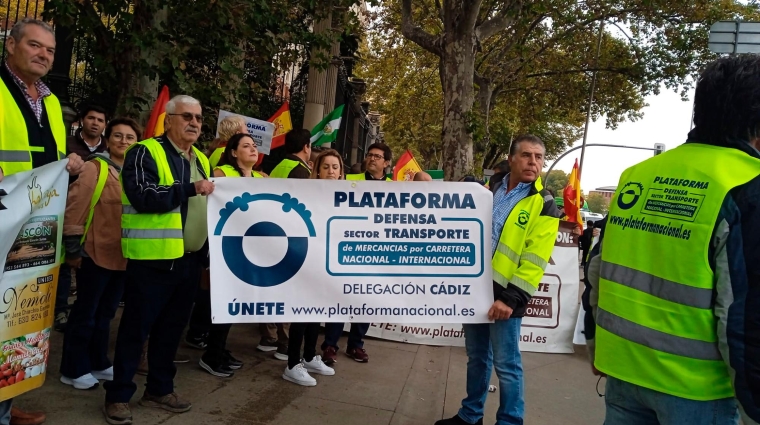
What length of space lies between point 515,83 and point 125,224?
22.2 metres

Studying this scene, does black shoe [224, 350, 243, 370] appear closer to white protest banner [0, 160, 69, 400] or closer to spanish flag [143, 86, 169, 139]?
white protest banner [0, 160, 69, 400]

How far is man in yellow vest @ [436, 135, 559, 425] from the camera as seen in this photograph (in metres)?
3.65

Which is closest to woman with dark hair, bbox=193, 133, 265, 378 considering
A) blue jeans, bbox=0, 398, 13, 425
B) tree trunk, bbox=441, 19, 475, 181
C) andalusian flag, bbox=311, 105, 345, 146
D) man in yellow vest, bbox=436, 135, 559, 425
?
blue jeans, bbox=0, 398, 13, 425

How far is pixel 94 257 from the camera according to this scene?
413cm

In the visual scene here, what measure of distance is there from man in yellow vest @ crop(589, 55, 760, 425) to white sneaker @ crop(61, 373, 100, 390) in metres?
3.40

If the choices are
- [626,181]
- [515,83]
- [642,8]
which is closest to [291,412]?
[626,181]

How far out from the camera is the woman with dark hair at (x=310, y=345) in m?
4.70

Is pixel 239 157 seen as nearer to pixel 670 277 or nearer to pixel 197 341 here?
pixel 197 341

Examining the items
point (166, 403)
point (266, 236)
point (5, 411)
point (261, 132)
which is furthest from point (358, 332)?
point (261, 132)

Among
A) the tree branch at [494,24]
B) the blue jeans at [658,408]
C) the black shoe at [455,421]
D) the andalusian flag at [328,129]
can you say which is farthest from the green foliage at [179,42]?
the blue jeans at [658,408]

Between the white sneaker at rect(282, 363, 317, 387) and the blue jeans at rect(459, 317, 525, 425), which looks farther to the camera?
the white sneaker at rect(282, 363, 317, 387)

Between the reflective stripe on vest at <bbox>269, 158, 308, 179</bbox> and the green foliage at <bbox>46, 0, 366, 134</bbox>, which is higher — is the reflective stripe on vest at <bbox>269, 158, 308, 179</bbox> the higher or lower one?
the lower one

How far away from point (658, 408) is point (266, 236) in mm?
2379

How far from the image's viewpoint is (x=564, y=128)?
45875mm
